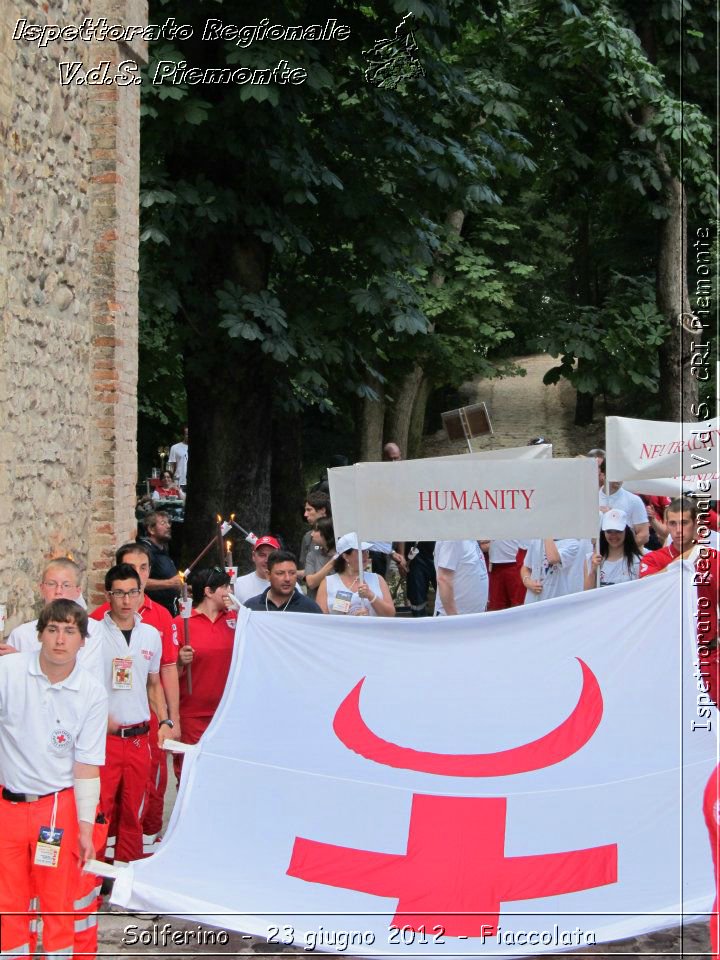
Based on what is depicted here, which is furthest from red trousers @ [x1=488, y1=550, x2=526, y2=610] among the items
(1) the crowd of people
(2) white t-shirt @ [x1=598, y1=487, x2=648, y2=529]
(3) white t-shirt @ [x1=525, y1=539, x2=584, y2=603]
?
(3) white t-shirt @ [x1=525, y1=539, x2=584, y2=603]

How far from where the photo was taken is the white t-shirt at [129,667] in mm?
8008

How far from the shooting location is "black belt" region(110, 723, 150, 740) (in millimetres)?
8016

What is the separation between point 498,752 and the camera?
748cm

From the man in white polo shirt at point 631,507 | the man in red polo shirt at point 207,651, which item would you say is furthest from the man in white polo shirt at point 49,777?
the man in white polo shirt at point 631,507

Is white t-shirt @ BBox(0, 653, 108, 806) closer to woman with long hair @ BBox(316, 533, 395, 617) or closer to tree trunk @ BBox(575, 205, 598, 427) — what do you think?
woman with long hair @ BBox(316, 533, 395, 617)

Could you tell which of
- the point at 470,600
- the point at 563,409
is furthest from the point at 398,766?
the point at 563,409

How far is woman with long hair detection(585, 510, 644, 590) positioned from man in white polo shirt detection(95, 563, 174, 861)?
4.50m

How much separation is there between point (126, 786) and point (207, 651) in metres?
1.24

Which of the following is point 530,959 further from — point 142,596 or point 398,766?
point 142,596

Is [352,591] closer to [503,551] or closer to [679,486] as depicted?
[679,486]

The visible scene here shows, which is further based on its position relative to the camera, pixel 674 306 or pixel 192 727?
pixel 674 306

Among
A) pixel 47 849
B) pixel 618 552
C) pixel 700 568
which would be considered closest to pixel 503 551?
pixel 618 552

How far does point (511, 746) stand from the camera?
751 cm

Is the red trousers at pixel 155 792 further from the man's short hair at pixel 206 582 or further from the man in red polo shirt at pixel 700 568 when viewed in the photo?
the man in red polo shirt at pixel 700 568
